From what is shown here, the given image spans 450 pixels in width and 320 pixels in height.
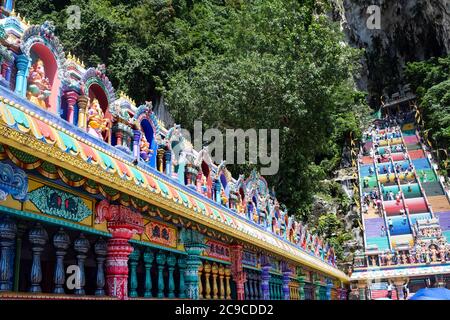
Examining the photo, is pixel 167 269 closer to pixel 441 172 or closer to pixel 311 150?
pixel 311 150

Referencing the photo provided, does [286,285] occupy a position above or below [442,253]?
below

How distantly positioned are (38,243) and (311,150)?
55.4 feet

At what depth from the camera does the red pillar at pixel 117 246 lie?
17.5ft

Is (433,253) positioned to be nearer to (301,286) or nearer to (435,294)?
(301,286)

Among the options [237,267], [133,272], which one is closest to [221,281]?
[237,267]

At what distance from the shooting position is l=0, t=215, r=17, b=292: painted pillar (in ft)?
13.4

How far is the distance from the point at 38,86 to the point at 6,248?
5.48 feet

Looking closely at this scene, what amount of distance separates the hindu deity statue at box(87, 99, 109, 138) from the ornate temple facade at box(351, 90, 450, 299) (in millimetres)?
19893

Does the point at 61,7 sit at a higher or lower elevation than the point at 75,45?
higher

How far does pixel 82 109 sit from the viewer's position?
5.46 m

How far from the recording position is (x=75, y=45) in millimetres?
26719

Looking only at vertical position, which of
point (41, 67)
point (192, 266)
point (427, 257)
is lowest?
point (192, 266)

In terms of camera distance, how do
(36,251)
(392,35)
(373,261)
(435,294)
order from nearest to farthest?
1. (435,294)
2. (36,251)
3. (373,261)
4. (392,35)
